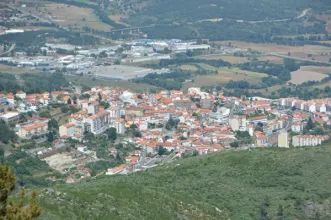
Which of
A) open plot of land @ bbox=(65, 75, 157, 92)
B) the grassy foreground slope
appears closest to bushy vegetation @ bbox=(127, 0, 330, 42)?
open plot of land @ bbox=(65, 75, 157, 92)

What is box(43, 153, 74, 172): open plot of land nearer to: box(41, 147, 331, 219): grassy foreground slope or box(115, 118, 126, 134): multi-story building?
box(115, 118, 126, 134): multi-story building

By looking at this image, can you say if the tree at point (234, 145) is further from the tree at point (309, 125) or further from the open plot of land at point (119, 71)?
the open plot of land at point (119, 71)

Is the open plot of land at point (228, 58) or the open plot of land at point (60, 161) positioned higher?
the open plot of land at point (60, 161)

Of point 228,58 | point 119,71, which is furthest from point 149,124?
point 228,58

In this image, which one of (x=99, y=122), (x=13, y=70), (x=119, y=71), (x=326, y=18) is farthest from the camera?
(x=326, y=18)

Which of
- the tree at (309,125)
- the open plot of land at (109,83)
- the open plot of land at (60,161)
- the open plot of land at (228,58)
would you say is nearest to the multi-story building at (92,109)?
the open plot of land at (60,161)

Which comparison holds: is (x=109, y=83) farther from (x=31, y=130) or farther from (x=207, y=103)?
(x=31, y=130)
